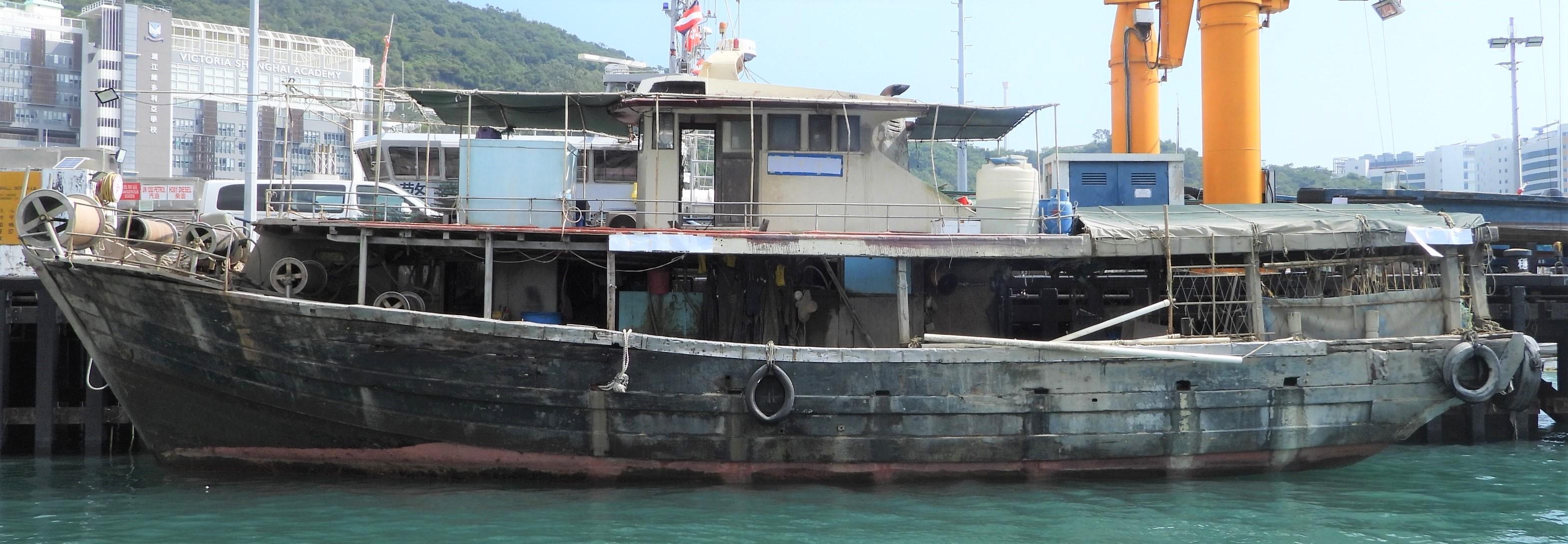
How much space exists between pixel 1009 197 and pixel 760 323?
9.95ft

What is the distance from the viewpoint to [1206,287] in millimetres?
12609

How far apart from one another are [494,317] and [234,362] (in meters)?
2.57

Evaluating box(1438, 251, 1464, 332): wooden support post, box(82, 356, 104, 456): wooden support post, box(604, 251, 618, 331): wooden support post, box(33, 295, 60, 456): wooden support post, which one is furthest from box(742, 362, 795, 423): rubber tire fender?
box(33, 295, 60, 456): wooden support post

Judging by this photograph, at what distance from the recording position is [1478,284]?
12.3 meters

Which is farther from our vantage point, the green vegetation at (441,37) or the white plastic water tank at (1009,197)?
the green vegetation at (441,37)

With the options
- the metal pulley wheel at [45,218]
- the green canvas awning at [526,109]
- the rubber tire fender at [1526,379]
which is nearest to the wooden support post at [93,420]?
the metal pulley wheel at [45,218]

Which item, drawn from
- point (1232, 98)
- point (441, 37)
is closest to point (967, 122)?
point (1232, 98)

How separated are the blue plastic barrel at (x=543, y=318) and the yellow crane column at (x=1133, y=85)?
10.5 meters

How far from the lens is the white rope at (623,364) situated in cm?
1066

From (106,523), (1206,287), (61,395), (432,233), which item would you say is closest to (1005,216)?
(1206,287)

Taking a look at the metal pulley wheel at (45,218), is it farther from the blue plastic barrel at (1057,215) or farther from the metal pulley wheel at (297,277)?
the blue plastic barrel at (1057,215)

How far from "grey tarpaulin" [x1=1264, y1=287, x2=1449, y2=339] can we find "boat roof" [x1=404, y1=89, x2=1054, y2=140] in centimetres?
341

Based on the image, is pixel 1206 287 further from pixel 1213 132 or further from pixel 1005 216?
pixel 1213 132

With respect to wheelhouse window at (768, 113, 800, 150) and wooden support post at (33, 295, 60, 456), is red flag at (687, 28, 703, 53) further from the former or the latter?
wooden support post at (33, 295, 60, 456)
